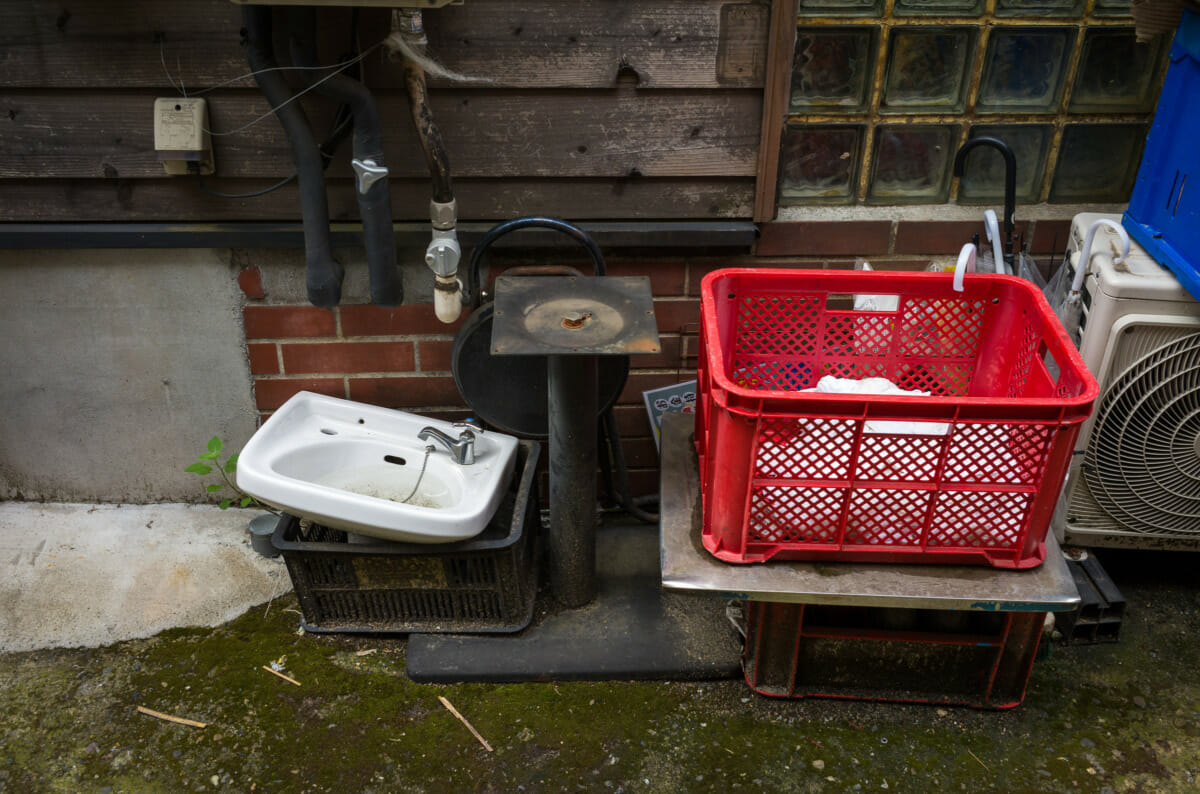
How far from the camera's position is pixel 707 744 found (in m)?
2.40

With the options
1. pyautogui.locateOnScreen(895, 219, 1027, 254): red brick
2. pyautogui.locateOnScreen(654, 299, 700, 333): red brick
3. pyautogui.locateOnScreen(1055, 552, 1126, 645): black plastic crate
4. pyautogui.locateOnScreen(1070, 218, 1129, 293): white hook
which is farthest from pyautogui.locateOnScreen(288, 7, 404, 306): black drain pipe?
pyautogui.locateOnScreen(1055, 552, 1126, 645): black plastic crate

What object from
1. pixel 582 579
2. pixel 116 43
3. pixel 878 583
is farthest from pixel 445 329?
pixel 878 583

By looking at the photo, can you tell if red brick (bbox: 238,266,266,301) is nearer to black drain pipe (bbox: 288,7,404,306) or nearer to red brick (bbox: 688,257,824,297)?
black drain pipe (bbox: 288,7,404,306)

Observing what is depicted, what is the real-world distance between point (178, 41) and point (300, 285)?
754mm

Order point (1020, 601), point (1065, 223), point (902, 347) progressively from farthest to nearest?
point (1065, 223) → point (902, 347) → point (1020, 601)

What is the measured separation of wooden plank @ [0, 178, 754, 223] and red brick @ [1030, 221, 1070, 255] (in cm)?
90

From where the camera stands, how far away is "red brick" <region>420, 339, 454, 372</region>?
2.96 m

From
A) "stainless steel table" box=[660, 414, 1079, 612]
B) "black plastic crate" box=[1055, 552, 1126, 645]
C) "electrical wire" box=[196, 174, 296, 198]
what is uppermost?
"electrical wire" box=[196, 174, 296, 198]

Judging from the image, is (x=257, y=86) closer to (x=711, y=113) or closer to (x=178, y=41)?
(x=178, y=41)

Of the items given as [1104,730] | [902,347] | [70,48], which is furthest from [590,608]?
[70,48]

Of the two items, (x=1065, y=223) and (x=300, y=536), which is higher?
(x=1065, y=223)

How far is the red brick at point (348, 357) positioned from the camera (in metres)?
2.96

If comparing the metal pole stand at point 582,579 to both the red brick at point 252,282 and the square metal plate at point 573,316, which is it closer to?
the square metal plate at point 573,316

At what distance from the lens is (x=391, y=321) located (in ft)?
9.59
